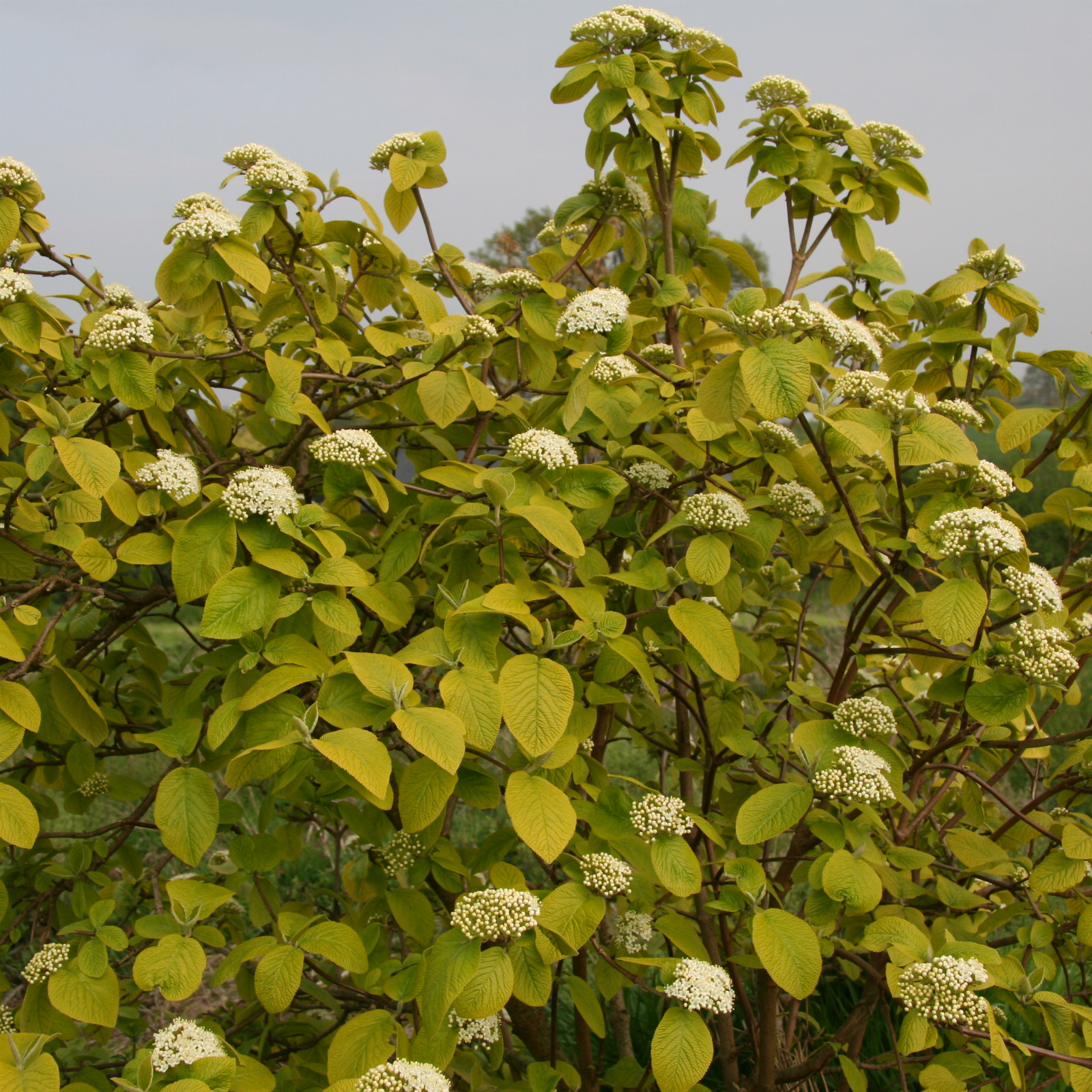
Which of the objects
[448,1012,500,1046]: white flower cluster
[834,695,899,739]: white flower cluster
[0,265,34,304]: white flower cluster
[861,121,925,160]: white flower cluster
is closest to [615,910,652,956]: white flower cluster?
[448,1012,500,1046]: white flower cluster

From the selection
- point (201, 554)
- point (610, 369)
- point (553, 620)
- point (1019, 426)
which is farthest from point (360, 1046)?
point (1019, 426)

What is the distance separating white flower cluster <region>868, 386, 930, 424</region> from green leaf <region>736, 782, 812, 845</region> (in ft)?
2.44

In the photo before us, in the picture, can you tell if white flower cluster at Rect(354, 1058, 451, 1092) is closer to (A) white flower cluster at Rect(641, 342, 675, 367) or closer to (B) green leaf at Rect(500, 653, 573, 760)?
(B) green leaf at Rect(500, 653, 573, 760)

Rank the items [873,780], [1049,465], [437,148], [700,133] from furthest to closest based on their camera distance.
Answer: [1049,465], [700,133], [437,148], [873,780]

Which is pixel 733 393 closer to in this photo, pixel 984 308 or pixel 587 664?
pixel 587 664

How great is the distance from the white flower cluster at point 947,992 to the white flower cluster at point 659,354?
1.50m

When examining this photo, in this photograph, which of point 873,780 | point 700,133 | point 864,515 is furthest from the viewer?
point 700,133

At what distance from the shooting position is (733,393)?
1.71 meters

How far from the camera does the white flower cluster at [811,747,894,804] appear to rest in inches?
63.5

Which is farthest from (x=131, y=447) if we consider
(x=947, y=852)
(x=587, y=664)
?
(x=947, y=852)

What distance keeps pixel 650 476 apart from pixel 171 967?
1335 mm

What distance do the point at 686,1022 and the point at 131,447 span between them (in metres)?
1.78

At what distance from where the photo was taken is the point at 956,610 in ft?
5.41

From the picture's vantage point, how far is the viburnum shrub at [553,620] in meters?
1.50
